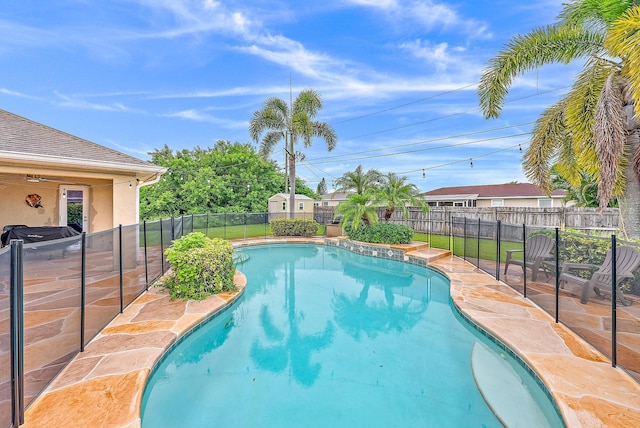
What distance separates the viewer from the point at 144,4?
344 inches

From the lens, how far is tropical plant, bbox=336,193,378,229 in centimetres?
1220

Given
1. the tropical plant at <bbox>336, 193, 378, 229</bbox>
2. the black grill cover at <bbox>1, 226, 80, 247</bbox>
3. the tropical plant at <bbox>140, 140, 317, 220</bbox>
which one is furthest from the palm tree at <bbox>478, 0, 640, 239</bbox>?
the tropical plant at <bbox>140, 140, 317, 220</bbox>

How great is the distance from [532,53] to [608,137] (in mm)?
2750

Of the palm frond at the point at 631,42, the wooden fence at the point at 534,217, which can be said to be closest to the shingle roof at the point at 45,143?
the palm frond at the point at 631,42

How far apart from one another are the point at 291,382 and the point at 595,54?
8.98m

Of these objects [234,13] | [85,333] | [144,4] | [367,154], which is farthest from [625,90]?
[367,154]

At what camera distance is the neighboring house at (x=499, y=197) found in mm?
22062

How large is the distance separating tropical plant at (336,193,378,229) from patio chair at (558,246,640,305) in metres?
7.86

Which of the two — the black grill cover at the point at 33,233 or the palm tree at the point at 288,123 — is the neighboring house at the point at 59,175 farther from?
the palm tree at the point at 288,123

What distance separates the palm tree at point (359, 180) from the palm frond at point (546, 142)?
27.1 feet

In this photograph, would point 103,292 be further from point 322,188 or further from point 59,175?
point 322,188

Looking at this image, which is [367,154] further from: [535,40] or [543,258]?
[543,258]

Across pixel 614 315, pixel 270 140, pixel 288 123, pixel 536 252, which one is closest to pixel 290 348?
pixel 614 315

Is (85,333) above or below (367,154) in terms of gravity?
below
